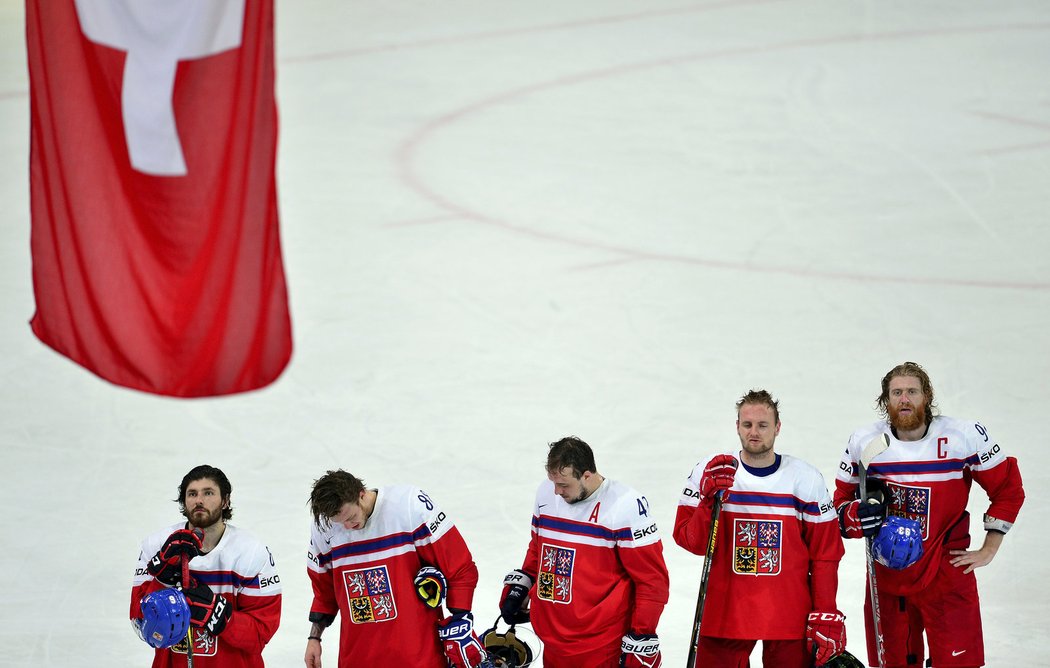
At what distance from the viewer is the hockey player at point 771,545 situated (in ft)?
17.8

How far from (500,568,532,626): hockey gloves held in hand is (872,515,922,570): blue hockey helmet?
1.25 m

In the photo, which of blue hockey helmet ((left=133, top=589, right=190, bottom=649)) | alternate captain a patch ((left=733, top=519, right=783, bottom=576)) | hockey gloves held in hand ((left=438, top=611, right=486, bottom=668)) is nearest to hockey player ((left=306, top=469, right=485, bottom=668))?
hockey gloves held in hand ((left=438, top=611, right=486, bottom=668))

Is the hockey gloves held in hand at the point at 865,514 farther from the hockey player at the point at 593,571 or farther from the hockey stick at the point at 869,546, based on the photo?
the hockey player at the point at 593,571

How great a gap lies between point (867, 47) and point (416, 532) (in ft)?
43.0

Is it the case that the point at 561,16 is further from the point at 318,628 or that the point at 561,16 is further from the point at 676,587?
the point at 318,628

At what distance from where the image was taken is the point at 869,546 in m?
5.68

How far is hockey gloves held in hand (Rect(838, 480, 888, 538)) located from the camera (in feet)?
18.4

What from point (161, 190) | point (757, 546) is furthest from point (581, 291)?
point (161, 190)

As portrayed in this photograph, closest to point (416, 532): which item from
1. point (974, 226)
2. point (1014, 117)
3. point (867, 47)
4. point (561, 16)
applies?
point (974, 226)

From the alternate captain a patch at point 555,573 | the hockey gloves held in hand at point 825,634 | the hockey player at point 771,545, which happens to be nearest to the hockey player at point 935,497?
the hockey player at point 771,545

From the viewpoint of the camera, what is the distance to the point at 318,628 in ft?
18.2

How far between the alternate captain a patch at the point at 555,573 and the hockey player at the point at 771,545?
46cm

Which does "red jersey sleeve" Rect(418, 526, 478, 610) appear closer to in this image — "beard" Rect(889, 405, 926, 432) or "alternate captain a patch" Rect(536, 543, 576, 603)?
"alternate captain a patch" Rect(536, 543, 576, 603)

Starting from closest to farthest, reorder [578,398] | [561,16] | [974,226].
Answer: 1. [578,398]
2. [974,226]
3. [561,16]
